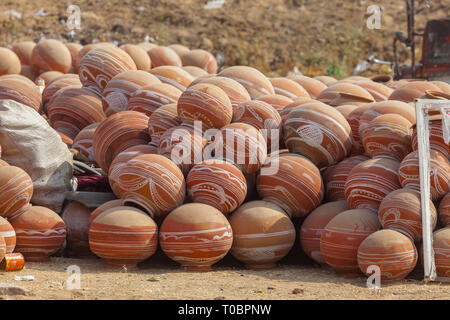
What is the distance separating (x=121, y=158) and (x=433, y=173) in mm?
2639

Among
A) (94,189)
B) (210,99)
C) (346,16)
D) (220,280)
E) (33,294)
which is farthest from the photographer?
(346,16)

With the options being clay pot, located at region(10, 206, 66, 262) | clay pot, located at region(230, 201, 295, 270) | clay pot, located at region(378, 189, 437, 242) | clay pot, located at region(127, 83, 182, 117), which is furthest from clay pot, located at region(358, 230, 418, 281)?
clay pot, located at region(127, 83, 182, 117)

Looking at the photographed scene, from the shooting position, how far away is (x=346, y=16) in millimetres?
20000

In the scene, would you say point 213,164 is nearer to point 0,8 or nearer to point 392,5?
point 0,8

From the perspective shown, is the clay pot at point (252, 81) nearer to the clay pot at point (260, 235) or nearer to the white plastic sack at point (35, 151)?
the clay pot at point (260, 235)

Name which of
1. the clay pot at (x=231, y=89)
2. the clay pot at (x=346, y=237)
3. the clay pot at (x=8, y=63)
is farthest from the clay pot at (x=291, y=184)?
the clay pot at (x=8, y=63)

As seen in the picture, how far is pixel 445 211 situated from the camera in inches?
207

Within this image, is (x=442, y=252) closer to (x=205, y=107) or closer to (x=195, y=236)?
(x=195, y=236)

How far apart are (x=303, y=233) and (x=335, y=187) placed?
1.90 feet

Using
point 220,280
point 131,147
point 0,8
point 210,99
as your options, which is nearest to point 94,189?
point 131,147

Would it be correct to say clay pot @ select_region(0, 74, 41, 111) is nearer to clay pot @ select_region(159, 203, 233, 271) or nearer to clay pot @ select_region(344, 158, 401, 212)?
clay pot @ select_region(159, 203, 233, 271)

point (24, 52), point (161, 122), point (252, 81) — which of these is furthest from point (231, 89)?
point (24, 52)

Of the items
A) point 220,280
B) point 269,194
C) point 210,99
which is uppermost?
point 210,99

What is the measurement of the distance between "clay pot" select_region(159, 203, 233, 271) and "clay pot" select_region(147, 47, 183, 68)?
436 centimetres
